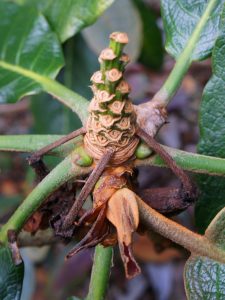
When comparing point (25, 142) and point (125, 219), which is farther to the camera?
point (25, 142)

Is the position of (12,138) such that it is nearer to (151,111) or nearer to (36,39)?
(151,111)

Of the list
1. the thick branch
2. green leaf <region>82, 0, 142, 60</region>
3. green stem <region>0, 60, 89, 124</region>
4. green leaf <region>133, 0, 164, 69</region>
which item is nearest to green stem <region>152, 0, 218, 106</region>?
the thick branch

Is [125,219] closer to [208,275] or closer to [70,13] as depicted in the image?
[208,275]

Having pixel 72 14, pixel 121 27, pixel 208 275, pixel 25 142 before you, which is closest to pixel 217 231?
pixel 208 275

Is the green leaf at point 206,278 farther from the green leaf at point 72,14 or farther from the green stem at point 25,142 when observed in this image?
the green leaf at point 72,14

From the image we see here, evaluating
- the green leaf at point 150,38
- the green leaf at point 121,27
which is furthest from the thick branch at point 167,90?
the green leaf at point 150,38

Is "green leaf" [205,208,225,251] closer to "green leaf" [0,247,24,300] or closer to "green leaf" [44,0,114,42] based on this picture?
"green leaf" [0,247,24,300]

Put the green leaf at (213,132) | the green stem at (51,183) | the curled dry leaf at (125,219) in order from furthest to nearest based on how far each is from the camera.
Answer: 1. the green leaf at (213,132)
2. the green stem at (51,183)
3. the curled dry leaf at (125,219)
